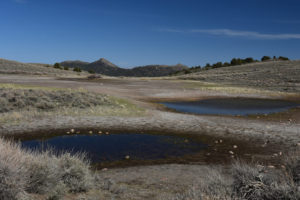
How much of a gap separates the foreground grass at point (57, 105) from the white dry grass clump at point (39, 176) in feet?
35.0

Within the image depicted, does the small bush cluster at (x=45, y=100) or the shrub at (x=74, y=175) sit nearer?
the shrub at (x=74, y=175)

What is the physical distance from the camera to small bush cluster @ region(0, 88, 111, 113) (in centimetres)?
2056

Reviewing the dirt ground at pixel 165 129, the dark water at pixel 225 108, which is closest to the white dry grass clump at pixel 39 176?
the dirt ground at pixel 165 129

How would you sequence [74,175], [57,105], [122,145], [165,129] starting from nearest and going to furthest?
[74,175] → [122,145] → [165,129] → [57,105]

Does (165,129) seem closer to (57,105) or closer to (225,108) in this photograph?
(57,105)

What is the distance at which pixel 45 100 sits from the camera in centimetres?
2191

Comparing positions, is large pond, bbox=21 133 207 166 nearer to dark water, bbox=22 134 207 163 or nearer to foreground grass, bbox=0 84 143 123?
dark water, bbox=22 134 207 163

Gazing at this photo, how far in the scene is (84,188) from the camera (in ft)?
21.8

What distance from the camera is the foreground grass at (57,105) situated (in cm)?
1806

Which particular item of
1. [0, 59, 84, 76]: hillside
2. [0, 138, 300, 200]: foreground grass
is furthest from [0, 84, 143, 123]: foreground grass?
[0, 59, 84, 76]: hillside

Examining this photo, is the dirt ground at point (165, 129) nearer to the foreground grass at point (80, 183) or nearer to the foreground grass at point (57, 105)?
the foreground grass at point (80, 183)

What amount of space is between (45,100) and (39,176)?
1690 cm

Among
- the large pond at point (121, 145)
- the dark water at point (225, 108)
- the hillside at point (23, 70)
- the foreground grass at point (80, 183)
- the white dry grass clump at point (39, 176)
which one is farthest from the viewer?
the hillside at point (23, 70)

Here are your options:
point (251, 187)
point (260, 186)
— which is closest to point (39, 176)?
point (251, 187)
